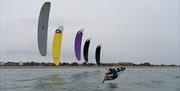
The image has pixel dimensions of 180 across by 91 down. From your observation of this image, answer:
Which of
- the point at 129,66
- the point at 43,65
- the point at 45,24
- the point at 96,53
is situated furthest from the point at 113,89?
the point at 129,66

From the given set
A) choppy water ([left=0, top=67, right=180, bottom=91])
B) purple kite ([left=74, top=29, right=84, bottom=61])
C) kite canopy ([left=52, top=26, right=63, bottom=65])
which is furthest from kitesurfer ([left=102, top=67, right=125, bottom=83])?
purple kite ([left=74, top=29, right=84, bottom=61])

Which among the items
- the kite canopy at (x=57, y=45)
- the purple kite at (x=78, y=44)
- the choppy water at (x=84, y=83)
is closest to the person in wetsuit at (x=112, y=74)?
the choppy water at (x=84, y=83)

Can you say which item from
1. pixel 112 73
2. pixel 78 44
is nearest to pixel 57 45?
pixel 112 73

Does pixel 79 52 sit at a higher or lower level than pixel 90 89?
higher

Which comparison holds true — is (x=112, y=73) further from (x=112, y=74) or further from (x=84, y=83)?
(x=84, y=83)

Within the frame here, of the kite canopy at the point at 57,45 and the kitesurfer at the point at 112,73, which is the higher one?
the kite canopy at the point at 57,45

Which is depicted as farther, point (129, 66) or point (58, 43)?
point (129, 66)

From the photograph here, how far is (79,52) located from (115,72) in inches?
230

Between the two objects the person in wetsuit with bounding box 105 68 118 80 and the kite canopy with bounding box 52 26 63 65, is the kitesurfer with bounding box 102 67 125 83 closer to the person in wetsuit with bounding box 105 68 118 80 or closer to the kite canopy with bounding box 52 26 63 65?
the person in wetsuit with bounding box 105 68 118 80

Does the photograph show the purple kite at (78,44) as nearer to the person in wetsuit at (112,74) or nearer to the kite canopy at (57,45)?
the kite canopy at (57,45)

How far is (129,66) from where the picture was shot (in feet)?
352

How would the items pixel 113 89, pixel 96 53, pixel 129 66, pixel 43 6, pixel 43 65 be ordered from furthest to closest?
pixel 129 66
pixel 43 65
pixel 96 53
pixel 113 89
pixel 43 6

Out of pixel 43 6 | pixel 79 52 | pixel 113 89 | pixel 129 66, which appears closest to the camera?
pixel 43 6

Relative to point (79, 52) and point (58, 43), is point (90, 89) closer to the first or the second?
point (58, 43)
